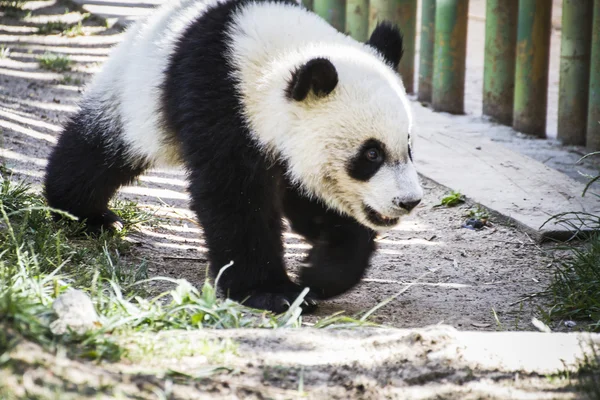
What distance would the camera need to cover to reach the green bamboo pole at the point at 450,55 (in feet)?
24.3

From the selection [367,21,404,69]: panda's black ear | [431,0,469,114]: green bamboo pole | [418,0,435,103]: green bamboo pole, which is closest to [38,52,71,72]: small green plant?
[418,0,435,103]: green bamboo pole

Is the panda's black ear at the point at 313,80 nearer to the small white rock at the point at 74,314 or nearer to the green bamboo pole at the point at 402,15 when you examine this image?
the small white rock at the point at 74,314

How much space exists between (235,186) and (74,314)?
1.27 meters

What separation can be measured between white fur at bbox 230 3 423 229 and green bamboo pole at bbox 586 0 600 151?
109 inches

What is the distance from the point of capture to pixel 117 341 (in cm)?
259

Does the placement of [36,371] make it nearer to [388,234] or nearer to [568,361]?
[568,361]

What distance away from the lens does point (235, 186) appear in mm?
3795

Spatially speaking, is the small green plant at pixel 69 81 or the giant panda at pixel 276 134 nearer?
the giant panda at pixel 276 134

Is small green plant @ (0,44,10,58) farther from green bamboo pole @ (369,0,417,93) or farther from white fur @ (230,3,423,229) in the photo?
white fur @ (230,3,423,229)

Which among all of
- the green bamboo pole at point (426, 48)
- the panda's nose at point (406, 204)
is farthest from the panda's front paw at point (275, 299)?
the green bamboo pole at point (426, 48)

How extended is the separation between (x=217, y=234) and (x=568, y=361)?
172 cm

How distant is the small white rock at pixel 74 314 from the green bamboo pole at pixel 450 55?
538cm

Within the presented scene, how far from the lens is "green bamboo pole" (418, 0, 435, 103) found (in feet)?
25.7

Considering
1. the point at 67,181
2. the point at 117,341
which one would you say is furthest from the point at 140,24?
the point at 117,341
